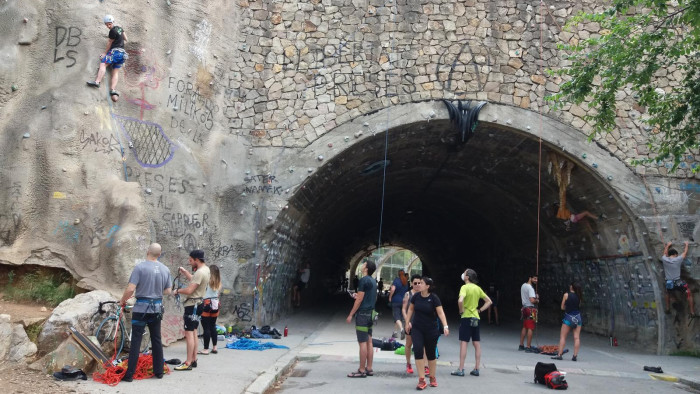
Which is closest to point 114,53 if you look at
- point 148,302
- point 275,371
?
point 148,302

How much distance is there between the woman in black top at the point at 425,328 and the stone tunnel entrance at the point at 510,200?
5.63 m

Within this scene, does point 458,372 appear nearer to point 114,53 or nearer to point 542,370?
point 542,370

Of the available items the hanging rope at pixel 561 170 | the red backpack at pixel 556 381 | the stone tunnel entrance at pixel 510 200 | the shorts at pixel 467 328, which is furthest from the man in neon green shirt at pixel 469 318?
the hanging rope at pixel 561 170

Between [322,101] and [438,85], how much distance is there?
2.60 m

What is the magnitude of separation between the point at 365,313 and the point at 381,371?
4.43 ft

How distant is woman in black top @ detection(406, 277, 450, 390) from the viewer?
24.4ft

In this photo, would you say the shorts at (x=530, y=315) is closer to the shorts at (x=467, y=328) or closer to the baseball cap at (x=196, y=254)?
the shorts at (x=467, y=328)

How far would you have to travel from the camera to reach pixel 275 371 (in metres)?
8.09

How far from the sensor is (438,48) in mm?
12867

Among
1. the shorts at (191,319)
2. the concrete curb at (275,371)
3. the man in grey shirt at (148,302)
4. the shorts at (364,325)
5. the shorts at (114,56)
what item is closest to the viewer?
the man in grey shirt at (148,302)

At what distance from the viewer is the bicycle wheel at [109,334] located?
7.51 metres

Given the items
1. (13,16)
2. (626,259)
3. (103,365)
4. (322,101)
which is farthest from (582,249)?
(13,16)

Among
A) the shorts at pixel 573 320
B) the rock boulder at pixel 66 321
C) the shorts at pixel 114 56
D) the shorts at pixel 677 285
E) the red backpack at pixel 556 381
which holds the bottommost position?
the red backpack at pixel 556 381

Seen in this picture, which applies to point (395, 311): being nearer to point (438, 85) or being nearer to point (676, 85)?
point (438, 85)
